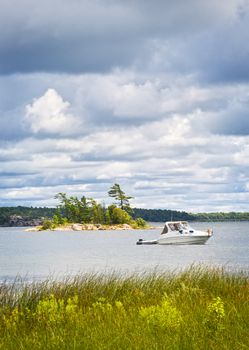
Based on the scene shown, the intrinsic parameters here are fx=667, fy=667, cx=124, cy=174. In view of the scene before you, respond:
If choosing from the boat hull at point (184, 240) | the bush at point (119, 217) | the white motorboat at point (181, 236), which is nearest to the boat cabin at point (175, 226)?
the white motorboat at point (181, 236)

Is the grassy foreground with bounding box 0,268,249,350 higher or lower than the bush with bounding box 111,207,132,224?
lower

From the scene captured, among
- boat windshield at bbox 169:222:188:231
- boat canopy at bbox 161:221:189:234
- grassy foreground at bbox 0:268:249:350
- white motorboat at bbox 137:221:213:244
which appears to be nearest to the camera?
grassy foreground at bbox 0:268:249:350

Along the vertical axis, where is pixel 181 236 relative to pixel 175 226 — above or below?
below

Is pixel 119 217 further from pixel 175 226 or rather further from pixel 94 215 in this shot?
pixel 175 226

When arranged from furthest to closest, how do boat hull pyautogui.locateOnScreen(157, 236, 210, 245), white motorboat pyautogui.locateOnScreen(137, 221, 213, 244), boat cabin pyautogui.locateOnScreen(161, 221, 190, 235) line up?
1. boat cabin pyautogui.locateOnScreen(161, 221, 190, 235)
2. boat hull pyautogui.locateOnScreen(157, 236, 210, 245)
3. white motorboat pyautogui.locateOnScreen(137, 221, 213, 244)

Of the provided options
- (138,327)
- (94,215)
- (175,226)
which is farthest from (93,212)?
(138,327)

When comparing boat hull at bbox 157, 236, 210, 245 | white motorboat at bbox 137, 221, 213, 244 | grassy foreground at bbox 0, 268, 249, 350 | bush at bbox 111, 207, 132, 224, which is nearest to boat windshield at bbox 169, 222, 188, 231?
white motorboat at bbox 137, 221, 213, 244

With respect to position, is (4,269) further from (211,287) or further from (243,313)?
(243,313)

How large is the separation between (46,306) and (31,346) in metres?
3.60

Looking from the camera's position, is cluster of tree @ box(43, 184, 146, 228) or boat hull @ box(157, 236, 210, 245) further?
cluster of tree @ box(43, 184, 146, 228)

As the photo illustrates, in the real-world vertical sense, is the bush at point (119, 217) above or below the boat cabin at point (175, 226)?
above

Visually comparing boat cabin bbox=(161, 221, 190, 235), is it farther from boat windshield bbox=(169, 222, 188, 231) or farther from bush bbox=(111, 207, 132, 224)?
bush bbox=(111, 207, 132, 224)

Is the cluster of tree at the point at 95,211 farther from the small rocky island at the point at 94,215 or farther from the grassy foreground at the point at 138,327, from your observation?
the grassy foreground at the point at 138,327

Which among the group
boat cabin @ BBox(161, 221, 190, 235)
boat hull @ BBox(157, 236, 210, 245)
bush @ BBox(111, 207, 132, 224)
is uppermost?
bush @ BBox(111, 207, 132, 224)
